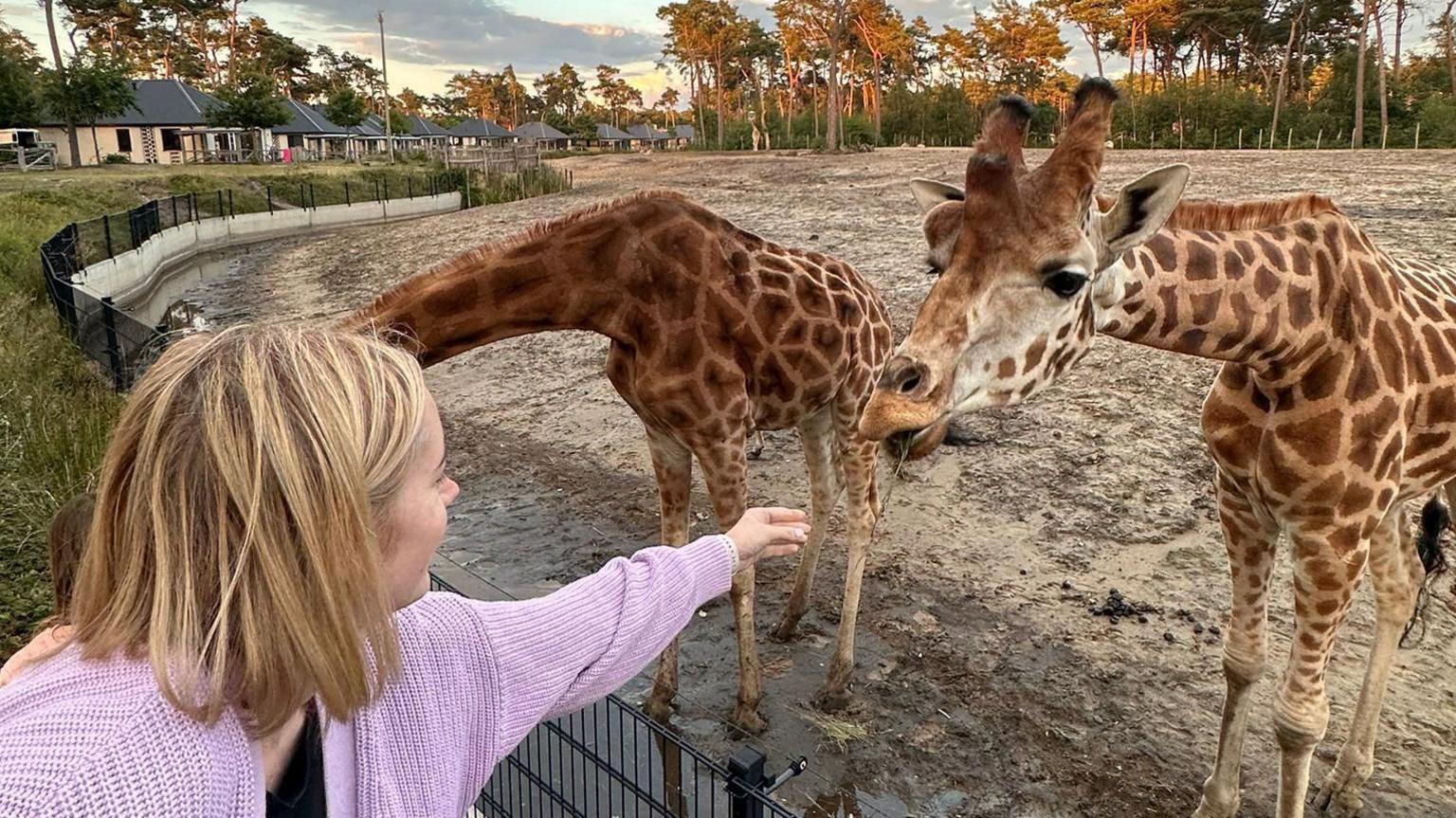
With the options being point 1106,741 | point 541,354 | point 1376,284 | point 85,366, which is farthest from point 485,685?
point 541,354

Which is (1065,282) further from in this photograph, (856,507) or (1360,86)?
(1360,86)

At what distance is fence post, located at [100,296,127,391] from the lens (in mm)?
8598

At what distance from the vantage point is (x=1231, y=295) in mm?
2941

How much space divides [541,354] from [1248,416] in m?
9.03

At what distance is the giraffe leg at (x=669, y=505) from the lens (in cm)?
466

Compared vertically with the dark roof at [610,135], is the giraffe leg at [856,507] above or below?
below

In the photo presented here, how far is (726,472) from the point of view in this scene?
4508 mm

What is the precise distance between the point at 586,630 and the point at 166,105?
177 ft

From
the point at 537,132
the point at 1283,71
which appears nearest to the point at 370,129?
the point at 537,132

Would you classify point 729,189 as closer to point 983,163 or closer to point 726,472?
point 726,472

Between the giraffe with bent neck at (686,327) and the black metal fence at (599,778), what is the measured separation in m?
0.38

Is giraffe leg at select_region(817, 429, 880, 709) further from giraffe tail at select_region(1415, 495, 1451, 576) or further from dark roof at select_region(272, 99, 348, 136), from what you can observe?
dark roof at select_region(272, 99, 348, 136)

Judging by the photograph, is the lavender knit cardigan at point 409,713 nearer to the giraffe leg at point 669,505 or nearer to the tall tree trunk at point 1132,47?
the giraffe leg at point 669,505

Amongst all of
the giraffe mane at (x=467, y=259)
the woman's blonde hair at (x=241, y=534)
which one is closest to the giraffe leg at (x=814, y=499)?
the giraffe mane at (x=467, y=259)
